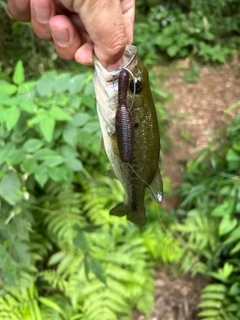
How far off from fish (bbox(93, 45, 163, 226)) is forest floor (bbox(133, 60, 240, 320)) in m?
1.36

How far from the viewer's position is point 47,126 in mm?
1382

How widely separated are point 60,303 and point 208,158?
171 cm

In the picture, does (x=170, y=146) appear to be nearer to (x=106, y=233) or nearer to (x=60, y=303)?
(x=106, y=233)

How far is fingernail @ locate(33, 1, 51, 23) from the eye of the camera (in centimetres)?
115

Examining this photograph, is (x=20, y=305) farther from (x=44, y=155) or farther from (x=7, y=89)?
(x=7, y=89)

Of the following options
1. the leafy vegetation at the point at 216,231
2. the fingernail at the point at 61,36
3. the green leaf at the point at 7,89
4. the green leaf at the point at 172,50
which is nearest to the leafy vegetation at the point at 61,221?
the green leaf at the point at 7,89

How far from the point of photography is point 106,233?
6.79ft

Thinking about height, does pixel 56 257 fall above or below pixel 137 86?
below

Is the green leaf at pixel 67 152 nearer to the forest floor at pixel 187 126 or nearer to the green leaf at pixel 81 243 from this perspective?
the green leaf at pixel 81 243

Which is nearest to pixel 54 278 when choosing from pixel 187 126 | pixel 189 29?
pixel 187 126

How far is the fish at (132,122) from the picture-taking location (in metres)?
0.88

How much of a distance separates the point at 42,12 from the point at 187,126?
2486 millimetres

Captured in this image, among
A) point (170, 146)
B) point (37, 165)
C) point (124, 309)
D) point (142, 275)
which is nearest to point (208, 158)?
point (170, 146)

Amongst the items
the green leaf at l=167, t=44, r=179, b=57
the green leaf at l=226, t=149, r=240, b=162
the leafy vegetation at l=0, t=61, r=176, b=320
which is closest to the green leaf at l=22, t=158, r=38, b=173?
the leafy vegetation at l=0, t=61, r=176, b=320
